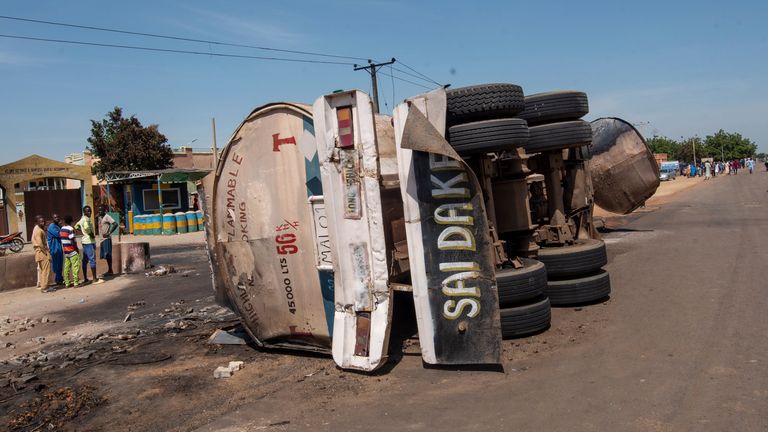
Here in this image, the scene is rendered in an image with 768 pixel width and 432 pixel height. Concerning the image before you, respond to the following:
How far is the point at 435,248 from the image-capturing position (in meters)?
4.92

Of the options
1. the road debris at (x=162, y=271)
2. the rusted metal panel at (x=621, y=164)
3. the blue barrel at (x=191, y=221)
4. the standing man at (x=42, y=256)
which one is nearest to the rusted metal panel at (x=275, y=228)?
the road debris at (x=162, y=271)

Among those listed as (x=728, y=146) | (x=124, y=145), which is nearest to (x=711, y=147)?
(x=728, y=146)

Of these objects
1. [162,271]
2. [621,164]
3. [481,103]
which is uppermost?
[481,103]

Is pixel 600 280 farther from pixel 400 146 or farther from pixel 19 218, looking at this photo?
pixel 19 218

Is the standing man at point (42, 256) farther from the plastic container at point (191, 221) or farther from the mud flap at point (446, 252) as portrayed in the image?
the plastic container at point (191, 221)

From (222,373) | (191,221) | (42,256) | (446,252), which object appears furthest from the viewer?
(191,221)

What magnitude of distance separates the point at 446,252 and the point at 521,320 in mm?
1362

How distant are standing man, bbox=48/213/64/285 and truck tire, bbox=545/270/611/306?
10.4 metres

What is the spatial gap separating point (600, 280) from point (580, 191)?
6.94 feet

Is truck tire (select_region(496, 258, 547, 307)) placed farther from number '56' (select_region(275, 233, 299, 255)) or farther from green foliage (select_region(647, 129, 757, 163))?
green foliage (select_region(647, 129, 757, 163))

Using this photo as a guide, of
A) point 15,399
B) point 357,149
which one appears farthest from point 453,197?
point 15,399

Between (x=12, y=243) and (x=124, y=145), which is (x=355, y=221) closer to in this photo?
(x=12, y=243)

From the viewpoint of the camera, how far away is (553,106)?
7352 mm

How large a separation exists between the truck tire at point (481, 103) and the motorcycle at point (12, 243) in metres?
20.4
